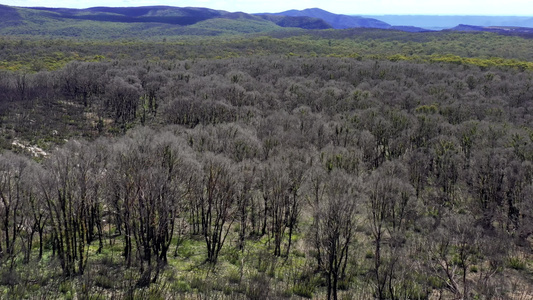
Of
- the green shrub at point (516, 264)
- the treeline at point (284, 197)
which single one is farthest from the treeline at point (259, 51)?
the green shrub at point (516, 264)

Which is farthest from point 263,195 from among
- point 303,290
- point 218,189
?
point 303,290

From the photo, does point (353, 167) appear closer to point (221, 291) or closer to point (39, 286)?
point (221, 291)

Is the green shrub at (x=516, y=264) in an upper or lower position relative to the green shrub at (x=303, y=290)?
lower

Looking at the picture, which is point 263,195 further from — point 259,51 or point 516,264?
point 259,51

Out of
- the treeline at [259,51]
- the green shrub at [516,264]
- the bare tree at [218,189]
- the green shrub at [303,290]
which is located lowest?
the green shrub at [516,264]

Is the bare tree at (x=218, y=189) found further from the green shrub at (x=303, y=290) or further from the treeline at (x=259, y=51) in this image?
the treeline at (x=259, y=51)

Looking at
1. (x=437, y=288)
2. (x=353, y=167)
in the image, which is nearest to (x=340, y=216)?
(x=437, y=288)
